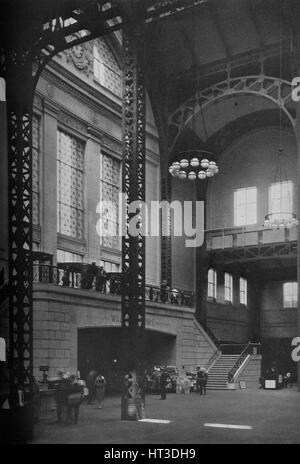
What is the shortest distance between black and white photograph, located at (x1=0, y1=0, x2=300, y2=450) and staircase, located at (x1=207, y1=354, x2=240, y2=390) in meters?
0.13

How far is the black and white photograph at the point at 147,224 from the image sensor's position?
14.2m

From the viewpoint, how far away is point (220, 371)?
103ft

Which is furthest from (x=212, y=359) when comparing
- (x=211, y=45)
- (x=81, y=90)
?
(x=211, y=45)

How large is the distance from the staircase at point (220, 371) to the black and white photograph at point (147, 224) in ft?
0.42

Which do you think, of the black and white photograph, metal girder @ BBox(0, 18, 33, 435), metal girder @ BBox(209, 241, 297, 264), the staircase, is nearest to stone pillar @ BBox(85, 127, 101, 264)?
the black and white photograph

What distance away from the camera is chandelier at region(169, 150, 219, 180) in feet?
90.2

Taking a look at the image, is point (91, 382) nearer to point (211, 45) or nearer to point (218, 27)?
point (218, 27)

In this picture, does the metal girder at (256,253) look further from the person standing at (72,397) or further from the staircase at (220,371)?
the person standing at (72,397)

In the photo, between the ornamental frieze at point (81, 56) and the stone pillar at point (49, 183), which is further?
the ornamental frieze at point (81, 56)

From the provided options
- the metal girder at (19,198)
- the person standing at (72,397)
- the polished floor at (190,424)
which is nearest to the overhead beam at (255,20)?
the polished floor at (190,424)

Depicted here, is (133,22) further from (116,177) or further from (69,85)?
(116,177)

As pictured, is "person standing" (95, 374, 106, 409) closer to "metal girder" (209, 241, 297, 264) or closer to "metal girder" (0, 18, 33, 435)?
"metal girder" (0, 18, 33, 435)
